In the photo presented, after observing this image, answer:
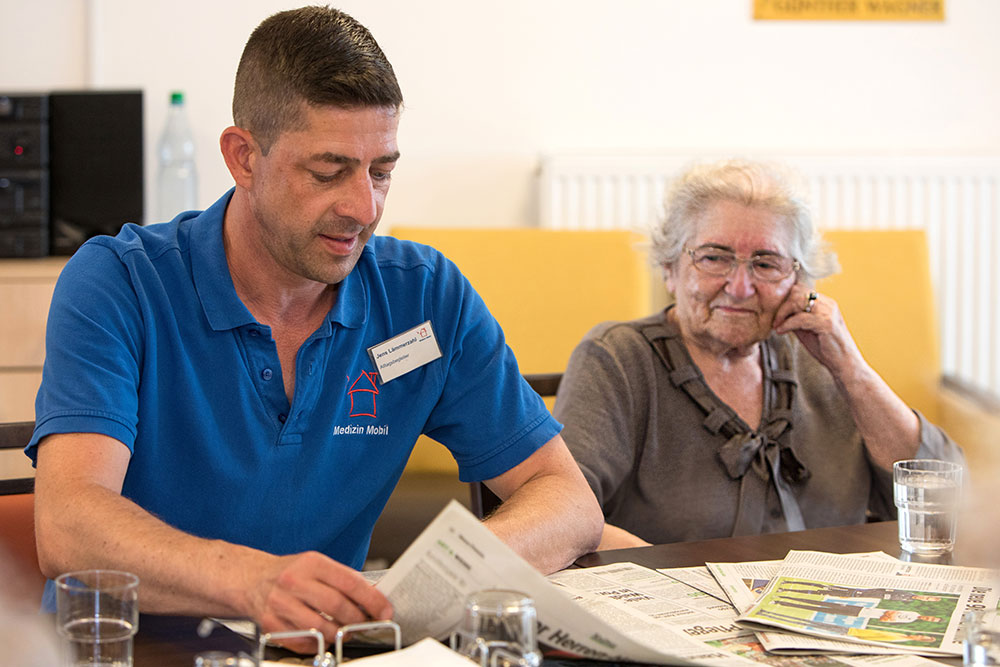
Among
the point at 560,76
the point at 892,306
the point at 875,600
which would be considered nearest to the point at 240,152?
the point at 875,600

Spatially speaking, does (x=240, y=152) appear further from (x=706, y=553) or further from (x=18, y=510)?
(x=706, y=553)

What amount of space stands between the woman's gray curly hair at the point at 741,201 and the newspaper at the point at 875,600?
33.2 inches

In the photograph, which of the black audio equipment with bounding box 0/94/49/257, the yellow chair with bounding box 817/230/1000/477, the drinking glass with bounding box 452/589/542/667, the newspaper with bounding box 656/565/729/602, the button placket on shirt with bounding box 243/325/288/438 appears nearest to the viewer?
the drinking glass with bounding box 452/589/542/667

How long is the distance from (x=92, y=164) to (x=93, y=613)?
2712mm

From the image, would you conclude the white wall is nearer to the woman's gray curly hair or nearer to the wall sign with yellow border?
the wall sign with yellow border

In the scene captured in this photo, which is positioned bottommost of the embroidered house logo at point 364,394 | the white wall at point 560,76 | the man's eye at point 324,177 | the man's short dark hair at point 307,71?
the embroidered house logo at point 364,394

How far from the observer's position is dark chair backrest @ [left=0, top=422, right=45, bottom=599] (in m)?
1.49

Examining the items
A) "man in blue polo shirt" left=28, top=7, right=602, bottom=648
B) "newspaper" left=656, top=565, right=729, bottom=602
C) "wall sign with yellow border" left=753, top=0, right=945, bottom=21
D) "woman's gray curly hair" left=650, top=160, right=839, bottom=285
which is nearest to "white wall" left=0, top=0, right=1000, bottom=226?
"wall sign with yellow border" left=753, top=0, right=945, bottom=21

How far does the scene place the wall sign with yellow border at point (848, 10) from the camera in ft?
12.1

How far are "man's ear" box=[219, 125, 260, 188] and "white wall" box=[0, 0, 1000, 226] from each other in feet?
6.91

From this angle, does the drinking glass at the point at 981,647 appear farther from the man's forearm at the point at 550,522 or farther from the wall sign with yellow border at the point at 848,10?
the wall sign with yellow border at the point at 848,10

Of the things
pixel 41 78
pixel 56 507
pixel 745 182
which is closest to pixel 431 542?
pixel 56 507

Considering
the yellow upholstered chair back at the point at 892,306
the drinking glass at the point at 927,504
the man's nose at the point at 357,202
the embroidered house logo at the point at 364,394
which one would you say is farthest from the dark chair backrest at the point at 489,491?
the yellow upholstered chair back at the point at 892,306

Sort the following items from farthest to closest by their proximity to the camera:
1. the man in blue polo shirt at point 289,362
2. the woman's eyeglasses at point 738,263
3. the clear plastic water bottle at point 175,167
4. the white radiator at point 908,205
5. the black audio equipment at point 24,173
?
the white radiator at point 908,205
the clear plastic water bottle at point 175,167
the black audio equipment at point 24,173
the woman's eyeglasses at point 738,263
the man in blue polo shirt at point 289,362
